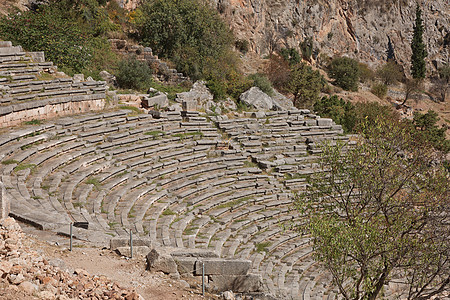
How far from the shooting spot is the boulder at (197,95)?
22.5 metres

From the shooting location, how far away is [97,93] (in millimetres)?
19672

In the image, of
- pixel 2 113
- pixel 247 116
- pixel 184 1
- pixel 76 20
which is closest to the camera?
pixel 2 113

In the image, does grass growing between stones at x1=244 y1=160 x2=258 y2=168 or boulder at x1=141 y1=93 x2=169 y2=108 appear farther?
boulder at x1=141 y1=93 x2=169 y2=108

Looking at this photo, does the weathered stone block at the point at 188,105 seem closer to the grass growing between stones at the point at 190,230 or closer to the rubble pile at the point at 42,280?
the grass growing between stones at the point at 190,230

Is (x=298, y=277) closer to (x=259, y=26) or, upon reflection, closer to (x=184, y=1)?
(x=184, y=1)

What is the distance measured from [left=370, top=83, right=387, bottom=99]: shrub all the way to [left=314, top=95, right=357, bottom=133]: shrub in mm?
20210

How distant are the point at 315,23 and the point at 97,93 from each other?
41144mm

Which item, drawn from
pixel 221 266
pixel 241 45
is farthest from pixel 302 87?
pixel 221 266

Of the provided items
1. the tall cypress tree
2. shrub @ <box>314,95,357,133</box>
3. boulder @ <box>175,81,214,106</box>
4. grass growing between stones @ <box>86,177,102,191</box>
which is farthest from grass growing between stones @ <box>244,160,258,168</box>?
the tall cypress tree

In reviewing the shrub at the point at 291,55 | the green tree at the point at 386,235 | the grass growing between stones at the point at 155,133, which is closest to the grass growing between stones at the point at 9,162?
the grass growing between stones at the point at 155,133

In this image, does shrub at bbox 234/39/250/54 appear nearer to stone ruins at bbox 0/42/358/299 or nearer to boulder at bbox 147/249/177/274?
stone ruins at bbox 0/42/358/299

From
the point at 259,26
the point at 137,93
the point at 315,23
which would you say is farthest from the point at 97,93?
the point at 315,23

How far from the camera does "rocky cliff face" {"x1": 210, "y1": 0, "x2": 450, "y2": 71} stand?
48656 mm

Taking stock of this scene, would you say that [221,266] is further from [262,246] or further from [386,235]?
[262,246]
